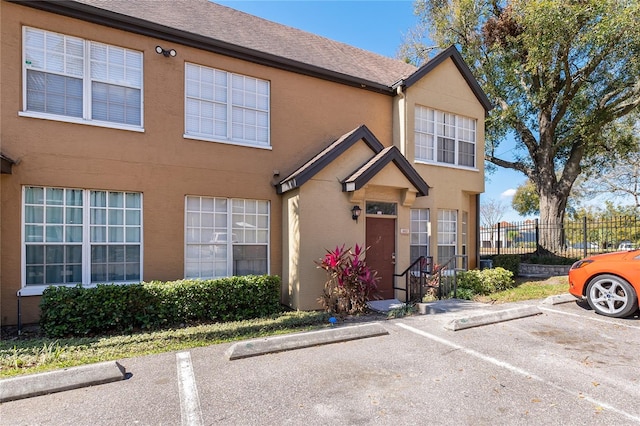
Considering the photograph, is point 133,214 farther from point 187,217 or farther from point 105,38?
point 105,38

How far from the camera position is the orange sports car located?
23.1ft

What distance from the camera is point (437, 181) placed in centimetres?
1160

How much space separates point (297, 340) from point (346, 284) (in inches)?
100

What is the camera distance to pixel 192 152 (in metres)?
8.40

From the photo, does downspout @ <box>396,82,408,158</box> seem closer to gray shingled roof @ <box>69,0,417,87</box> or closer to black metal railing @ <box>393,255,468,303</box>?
gray shingled roof @ <box>69,0,417,87</box>

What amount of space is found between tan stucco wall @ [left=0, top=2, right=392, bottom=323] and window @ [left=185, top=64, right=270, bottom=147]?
0.67 feet

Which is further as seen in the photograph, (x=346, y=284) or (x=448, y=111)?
(x=448, y=111)

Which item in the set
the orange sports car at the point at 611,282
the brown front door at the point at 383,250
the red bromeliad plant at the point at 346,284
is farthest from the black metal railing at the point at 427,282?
the orange sports car at the point at 611,282

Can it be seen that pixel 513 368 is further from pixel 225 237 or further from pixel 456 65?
pixel 456 65

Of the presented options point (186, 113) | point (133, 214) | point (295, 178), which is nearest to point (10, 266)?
point (133, 214)

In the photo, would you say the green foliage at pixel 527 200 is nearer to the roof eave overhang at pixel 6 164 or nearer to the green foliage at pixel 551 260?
the green foliage at pixel 551 260

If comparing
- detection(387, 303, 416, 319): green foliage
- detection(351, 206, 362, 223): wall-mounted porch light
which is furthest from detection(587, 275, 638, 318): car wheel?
detection(351, 206, 362, 223): wall-mounted porch light

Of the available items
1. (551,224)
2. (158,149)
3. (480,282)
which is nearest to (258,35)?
(158,149)

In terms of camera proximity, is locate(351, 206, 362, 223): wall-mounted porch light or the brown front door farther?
the brown front door
